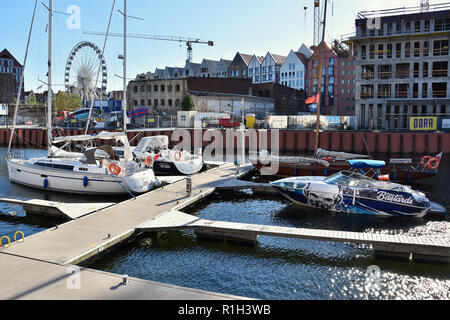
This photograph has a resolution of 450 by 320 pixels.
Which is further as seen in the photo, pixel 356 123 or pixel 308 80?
pixel 308 80

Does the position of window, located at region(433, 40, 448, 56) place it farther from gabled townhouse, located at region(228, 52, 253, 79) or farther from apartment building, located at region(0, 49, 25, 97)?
apartment building, located at region(0, 49, 25, 97)

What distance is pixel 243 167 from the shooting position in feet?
103

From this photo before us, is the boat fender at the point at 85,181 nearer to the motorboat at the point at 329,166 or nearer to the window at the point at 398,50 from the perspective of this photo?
the motorboat at the point at 329,166

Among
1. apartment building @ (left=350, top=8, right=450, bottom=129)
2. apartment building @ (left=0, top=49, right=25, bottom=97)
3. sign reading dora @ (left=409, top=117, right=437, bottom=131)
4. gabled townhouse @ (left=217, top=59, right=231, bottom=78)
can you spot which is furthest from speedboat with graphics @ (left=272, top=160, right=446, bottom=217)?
apartment building @ (left=0, top=49, right=25, bottom=97)

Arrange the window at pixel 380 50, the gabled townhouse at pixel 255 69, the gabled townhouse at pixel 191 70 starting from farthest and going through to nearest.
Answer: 1. the gabled townhouse at pixel 191 70
2. the gabled townhouse at pixel 255 69
3. the window at pixel 380 50

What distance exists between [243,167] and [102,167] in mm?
12080

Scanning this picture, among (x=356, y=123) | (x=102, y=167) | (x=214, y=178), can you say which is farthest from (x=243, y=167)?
(x=356, y=123)

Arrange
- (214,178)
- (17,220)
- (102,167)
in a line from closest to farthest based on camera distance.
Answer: (17,220) → (102,167) → (214,178)

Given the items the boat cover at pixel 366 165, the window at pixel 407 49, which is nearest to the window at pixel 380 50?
the window at pixel 407 49

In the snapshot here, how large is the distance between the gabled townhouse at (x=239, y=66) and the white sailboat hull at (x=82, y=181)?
269ft

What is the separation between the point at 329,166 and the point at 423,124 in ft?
86.7

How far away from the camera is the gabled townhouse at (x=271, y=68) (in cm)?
9981

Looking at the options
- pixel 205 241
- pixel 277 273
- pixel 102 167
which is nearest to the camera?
pixel 277 273

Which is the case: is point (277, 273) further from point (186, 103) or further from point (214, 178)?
→ point (186, 103)
